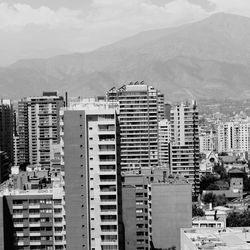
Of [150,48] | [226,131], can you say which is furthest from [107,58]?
[226,131]

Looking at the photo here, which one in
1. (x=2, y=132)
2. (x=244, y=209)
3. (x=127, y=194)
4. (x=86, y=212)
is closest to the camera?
(x=86, y=212)

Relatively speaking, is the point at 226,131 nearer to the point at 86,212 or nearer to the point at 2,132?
Answer: the point at 2,132

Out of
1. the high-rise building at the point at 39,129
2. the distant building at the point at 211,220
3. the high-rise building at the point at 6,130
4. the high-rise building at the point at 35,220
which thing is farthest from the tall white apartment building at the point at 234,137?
the high-rise building at the point at 35,220

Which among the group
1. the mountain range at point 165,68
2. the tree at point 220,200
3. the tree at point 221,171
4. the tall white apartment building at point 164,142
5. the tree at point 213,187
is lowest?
the tree at point 220,200

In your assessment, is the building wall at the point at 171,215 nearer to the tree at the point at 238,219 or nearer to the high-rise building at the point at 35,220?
the high-rise building at the point at 35,220

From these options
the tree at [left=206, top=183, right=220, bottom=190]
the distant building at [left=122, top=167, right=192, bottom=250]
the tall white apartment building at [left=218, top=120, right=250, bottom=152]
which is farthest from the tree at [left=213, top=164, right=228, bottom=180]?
the distant building at [left=122, top=167, right=192, bottom=250]

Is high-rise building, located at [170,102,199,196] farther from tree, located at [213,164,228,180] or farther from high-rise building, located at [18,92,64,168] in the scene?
high-rise building, located at [18,92,64,168]
